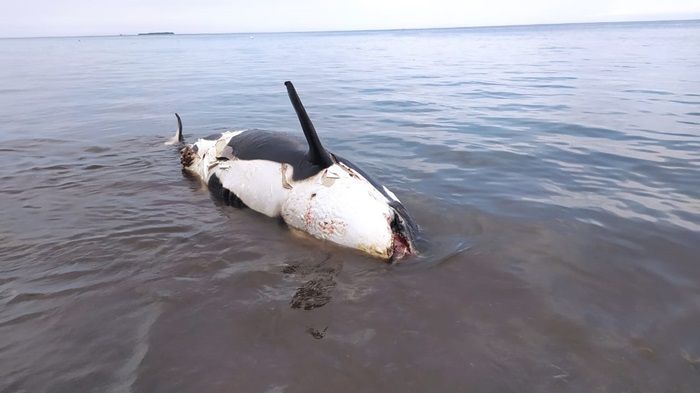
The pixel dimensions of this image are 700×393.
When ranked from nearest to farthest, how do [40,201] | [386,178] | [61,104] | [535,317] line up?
1. [535,317]
2. [40,201]
3. [386,178]
4. [61,104]

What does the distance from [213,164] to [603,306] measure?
4807mm

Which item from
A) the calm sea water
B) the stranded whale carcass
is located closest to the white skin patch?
the stranded whale carcass

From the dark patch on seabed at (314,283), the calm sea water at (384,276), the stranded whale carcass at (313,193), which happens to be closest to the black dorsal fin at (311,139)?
the stranded whale carcass at (313,193)

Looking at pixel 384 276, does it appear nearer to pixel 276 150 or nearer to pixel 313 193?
pixel 313 193

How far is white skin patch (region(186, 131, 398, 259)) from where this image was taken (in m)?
4.51

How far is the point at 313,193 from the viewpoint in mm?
4820

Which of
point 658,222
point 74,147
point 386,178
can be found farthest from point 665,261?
point 74,147

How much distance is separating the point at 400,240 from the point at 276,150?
1.93 m

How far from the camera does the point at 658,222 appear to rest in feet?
17.5

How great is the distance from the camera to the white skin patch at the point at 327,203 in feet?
14.8

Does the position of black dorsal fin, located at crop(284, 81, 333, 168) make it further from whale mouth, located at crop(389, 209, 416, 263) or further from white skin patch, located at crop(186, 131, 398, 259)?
whale mouth, located at crop(389, 209, 416, 263)

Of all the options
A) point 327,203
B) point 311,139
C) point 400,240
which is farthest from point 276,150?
point 400,240

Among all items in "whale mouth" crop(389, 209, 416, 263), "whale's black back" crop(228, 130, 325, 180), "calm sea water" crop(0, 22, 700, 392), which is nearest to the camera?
"calm sea water" crop(0, 22, 700, 392)

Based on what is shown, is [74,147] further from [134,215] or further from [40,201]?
[134,215]
